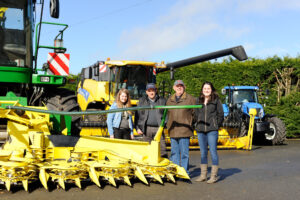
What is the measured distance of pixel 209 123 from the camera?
5.99m

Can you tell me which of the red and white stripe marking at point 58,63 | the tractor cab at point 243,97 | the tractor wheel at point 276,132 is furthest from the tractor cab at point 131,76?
the tractor wheel at point 276,132

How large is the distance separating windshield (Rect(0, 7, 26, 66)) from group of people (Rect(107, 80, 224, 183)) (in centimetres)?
224

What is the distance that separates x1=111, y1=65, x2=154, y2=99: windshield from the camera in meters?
11.6

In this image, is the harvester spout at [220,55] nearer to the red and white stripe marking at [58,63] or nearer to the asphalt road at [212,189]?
the red and white stripe marking at [58,63]

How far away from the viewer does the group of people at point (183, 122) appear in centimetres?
603

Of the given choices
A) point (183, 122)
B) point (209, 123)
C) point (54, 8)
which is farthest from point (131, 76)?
point (209, 123)

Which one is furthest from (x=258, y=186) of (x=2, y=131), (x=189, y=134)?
(x=2, y=131)

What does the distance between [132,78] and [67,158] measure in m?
6.29

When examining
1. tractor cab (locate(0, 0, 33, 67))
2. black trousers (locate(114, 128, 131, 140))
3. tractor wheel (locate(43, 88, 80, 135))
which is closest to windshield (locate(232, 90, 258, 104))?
tractor wheel (locate(43, 88, 80, 135))

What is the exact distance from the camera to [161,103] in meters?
6.29

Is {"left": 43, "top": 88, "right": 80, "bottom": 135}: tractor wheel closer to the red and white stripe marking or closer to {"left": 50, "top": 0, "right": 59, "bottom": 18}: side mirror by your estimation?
the red and white stripe marking

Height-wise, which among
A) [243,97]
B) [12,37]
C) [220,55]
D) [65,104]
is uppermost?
[220,55]

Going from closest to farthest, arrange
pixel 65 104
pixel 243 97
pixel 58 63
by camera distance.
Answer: pixel 65 104 < pixel 58 63 < pixel 243 97

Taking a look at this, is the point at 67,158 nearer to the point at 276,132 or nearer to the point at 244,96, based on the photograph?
the point at 276,132
